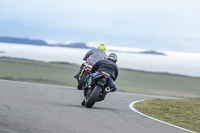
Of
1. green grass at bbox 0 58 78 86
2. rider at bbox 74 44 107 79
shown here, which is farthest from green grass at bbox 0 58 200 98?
rider at bbox 74 44 107 79

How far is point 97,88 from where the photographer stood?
38.5ft

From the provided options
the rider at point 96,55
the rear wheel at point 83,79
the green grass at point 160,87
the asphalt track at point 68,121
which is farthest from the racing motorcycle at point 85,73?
the green grass at point 160,87

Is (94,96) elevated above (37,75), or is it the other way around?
(94,96)

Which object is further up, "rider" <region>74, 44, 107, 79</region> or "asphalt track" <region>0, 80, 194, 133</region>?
"rider" <region>74, 44, 107, 79</region>

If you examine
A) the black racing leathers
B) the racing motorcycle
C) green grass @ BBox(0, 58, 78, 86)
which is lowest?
green grass @ BBox(0, 58, 78, 86)

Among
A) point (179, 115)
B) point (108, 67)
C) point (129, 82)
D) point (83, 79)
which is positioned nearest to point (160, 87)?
point (129, 82)

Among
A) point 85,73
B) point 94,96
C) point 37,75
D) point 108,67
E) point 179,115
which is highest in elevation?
point 108,67

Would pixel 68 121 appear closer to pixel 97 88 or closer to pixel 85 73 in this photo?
pixel 97 88

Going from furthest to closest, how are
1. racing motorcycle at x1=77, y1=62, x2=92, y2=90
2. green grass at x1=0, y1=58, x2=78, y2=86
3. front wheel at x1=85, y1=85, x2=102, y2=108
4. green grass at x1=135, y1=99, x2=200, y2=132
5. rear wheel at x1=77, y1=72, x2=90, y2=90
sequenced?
1. green grass at x1=0, y1=58, x2=78, y2=86
2. rear wheel at x1=77, y1=72, x2=90, y2=90
3. racing motorcycle at x1=77, y1=62, x2=92, y2=90
4. front wheel at x1=85, y1=85, x2=102, y2=108
5. green grass at x1=135, y1=99, x2=200, y2=132

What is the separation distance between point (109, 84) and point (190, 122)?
2628 mm

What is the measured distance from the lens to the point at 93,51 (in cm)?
1653

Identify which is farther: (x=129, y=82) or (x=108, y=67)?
(x=129, y=82)

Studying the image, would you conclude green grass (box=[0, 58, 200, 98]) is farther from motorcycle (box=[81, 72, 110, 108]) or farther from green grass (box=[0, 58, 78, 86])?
motorcycle (box=[81, 72, 110, 108])

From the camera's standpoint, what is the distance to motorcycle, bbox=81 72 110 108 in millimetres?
11719
